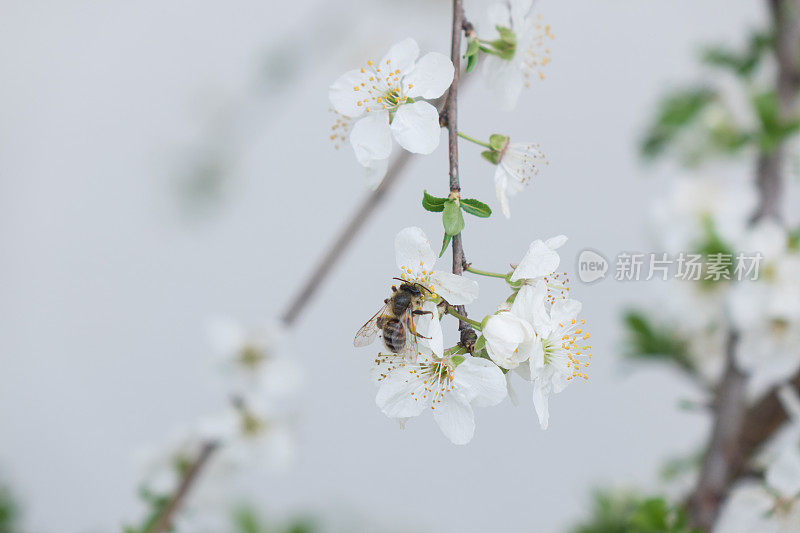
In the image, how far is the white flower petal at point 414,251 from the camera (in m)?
0.43

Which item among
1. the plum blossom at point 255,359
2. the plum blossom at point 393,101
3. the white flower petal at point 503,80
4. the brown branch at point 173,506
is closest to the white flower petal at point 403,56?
the plum blossom at point 393,101

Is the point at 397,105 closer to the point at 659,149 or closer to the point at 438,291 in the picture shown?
the point at 438,291

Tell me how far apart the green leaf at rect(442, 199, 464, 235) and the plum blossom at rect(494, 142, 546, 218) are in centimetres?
8

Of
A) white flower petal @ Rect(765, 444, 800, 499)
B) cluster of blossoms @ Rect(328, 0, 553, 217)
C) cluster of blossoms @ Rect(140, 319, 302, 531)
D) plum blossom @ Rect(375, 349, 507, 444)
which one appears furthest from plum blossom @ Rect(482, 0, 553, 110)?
cluster of blossoms @ Rect(140, 319, 302, 531)

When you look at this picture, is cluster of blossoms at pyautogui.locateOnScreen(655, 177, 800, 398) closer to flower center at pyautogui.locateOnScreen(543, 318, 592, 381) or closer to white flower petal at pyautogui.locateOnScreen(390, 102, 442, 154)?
flower center at pyautogui.locateOnScreen(543, 318, 592, 381)

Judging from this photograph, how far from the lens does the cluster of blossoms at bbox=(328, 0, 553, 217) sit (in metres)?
0.41

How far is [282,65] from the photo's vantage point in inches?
67.8

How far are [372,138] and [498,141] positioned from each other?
3.7 inches

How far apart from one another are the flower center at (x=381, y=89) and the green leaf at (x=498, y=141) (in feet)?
0.25

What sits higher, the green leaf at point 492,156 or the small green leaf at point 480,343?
the green leaf at point 492,156

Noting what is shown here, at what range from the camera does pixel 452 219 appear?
39cm

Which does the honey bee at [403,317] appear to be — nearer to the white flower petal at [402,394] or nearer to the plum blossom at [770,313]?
the white flower petal at [402,394]

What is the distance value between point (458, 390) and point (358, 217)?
0.89 feet

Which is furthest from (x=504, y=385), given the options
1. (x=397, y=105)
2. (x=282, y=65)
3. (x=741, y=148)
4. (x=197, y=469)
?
(x=282, y=65)
